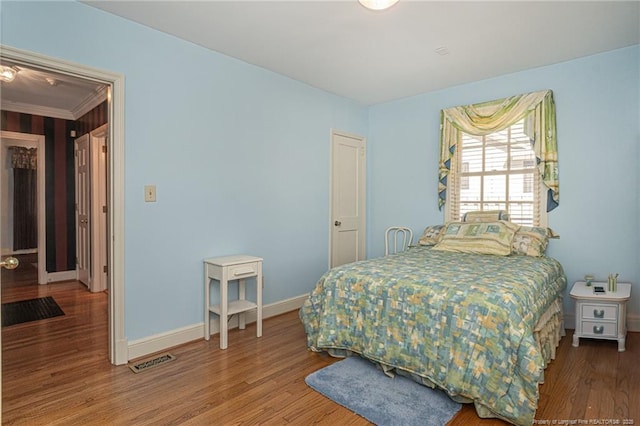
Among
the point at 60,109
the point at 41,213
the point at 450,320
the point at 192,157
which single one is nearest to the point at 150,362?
the point at 192,157

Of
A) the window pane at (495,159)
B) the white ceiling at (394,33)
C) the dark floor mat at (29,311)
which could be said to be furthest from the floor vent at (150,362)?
the window pane at (495,159)

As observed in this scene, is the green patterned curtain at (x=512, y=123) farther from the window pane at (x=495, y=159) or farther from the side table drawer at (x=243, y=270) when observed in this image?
the side table drawer at (x=243, y=270)

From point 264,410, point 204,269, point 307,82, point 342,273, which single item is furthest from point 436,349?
point 307,82

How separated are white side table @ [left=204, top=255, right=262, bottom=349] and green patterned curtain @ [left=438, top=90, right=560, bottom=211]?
241 cm

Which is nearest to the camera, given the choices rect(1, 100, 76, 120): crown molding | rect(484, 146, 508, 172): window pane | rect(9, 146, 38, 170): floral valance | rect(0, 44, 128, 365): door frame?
rect(0, 44, 128, 365): door frame

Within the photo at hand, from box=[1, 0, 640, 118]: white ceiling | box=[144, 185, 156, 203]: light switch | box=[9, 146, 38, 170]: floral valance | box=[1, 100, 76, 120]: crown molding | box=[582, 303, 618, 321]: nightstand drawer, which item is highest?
box=[1, 0, 640, 118]: white ceiling

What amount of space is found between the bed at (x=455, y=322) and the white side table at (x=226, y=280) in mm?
581

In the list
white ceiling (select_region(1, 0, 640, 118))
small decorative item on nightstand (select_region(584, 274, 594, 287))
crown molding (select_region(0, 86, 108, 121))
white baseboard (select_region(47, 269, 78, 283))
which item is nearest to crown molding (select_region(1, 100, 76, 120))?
crown molding (select_region(0, 86, 108, 121))

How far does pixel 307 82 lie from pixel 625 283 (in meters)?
3.56

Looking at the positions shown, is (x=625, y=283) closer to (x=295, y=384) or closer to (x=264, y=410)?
(x=295, y=384)

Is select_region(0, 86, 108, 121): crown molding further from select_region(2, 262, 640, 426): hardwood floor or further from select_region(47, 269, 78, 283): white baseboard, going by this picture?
select_region(2, 262, 640, 426): hardwood floor

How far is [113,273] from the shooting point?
2.78m

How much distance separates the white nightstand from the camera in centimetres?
295

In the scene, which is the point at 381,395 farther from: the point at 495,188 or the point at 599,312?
the point at 495,188
